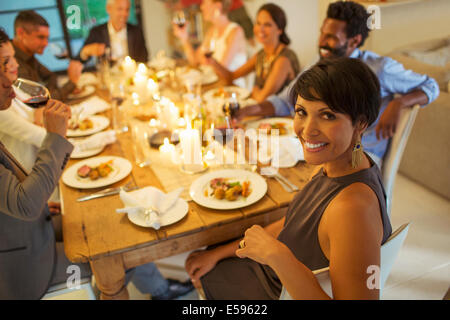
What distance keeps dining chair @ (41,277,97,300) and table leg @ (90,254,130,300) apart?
0.67ft

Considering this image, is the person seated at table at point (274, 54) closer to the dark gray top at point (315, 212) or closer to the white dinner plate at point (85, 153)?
the white dinner plate at point (85, 153)

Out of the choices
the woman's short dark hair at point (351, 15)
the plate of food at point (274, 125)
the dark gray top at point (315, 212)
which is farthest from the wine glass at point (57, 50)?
the dark gray top at point (315, 212)

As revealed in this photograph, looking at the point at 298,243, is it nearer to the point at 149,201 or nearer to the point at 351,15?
the point at 149,201

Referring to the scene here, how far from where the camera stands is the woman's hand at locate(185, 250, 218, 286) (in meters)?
1.31

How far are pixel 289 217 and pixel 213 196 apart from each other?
29 cm

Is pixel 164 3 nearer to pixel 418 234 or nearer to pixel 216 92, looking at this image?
pixel 216 92

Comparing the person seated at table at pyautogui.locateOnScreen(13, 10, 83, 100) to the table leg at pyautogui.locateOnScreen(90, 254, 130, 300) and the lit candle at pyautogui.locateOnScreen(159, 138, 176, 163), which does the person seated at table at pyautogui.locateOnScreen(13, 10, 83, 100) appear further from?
the table leg at pyautogui.locateOnScreen(90, 254, 130, 300)

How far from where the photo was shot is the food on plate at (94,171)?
1446 mm

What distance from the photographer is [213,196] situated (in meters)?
1.29

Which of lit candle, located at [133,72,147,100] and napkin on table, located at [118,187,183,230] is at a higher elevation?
lit candle, located at [133,72,147,100]

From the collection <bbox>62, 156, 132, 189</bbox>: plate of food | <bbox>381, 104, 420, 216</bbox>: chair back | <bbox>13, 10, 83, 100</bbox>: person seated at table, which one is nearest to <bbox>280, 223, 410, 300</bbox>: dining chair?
<bbox>381, 104, 420, 216</bbox>: chair back
